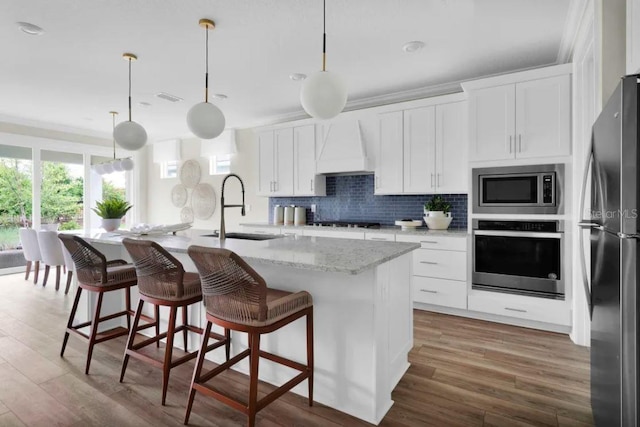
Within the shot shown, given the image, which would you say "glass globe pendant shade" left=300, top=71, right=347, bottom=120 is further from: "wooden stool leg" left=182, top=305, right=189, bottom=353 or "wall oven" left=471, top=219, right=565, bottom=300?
"wall oven" left=471, top=219, right=565, bottom=300

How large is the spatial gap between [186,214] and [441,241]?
4.92 meters

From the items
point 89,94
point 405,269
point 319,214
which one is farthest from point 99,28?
point 319,214

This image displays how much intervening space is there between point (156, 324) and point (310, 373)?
1.36 m

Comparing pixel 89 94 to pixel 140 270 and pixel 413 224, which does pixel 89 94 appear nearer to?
pixel 140 270

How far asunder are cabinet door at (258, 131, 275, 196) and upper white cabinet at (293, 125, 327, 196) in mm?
431

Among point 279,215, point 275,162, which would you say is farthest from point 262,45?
point 279,215

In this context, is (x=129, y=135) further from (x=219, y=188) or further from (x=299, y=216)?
(x=219, y=188)

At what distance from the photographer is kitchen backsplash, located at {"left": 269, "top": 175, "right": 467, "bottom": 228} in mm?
4078

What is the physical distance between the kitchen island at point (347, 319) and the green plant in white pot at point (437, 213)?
65.9 inches

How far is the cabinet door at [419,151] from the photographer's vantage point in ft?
12.5

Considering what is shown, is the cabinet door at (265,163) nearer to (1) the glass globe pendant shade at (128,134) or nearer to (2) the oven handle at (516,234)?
(1) the glass globe pendant shade at (128,134)

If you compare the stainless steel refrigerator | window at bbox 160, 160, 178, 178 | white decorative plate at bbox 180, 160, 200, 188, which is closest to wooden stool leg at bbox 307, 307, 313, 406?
the stainless steel refrigerator

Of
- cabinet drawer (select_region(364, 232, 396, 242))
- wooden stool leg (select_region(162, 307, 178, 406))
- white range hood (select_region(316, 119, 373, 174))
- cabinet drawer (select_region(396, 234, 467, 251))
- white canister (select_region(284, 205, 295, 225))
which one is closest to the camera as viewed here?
wooden stool leg (select_region(162, 307, 178, 406))

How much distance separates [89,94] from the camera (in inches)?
171
